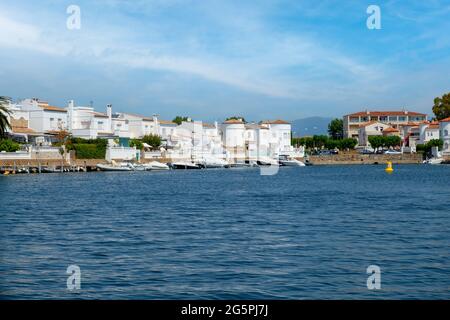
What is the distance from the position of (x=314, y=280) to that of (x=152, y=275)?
10.9ft

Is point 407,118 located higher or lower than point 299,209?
higher

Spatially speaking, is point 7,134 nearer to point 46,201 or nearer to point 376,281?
point 46,201

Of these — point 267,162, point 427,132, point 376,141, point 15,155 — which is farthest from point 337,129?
point 15,155

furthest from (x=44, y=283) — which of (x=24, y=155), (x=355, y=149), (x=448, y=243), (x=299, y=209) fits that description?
(x=355, y=149)

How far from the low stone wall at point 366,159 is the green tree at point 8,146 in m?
60.3

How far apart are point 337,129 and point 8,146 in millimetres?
93188

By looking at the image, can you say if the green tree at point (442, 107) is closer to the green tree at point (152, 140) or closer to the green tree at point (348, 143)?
the green tree at point (348, 143)

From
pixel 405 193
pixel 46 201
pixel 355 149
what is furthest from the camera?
pixel 355 149

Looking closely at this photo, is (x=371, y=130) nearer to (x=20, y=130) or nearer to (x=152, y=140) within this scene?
(x=152, y=140)

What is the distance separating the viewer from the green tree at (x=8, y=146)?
66875 millimetres

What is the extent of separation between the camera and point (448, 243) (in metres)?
17.6

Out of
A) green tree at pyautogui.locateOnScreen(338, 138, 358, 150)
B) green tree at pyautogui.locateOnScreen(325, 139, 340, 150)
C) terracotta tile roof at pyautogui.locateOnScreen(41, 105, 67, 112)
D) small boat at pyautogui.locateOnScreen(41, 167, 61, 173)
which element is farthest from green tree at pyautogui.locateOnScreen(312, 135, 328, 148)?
small boat at pyautogui.locateOnScreen(41, 167, 61, 173)

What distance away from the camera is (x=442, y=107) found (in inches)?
5007
